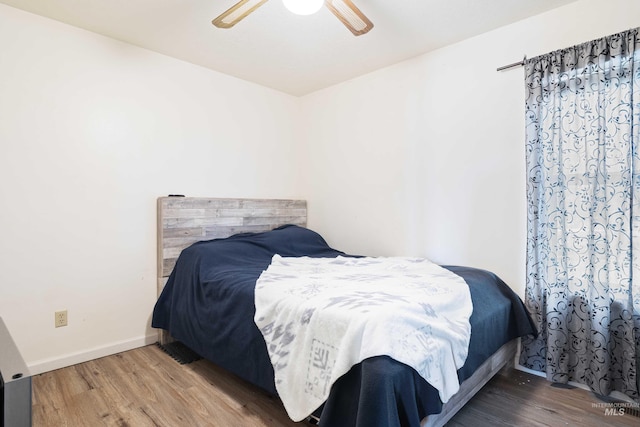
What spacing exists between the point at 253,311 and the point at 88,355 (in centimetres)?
151

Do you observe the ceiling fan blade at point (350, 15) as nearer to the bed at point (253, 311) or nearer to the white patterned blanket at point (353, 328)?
the white patterned blanket at point (353, 328)

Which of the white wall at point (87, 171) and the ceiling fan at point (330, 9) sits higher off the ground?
the ceiling fan at point (330, 9)

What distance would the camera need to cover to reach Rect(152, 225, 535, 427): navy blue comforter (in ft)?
3.95

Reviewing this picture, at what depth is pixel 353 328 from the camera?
4.40 ft

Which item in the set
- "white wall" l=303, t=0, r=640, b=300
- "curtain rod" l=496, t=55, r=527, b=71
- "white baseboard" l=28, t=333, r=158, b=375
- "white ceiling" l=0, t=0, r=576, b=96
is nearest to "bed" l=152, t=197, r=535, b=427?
"white baseboard" l=28, t=333, r=158, b=375

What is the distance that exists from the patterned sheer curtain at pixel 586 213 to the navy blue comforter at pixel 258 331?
0.22 m

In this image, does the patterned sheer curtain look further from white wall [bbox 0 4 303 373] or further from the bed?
white wall [bbox 0 4 303 373]

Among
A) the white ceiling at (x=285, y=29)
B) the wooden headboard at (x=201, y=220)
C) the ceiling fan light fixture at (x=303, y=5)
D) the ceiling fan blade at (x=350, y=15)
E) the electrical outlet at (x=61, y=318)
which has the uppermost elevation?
the white ceiling at (x=285, y=29)

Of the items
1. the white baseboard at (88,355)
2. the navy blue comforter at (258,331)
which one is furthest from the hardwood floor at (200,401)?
the navy blue comforter at (258,331)

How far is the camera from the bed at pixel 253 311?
1.22 m

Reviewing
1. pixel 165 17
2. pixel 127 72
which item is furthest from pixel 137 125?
pixel 165 17

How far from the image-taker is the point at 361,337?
4.29 feet

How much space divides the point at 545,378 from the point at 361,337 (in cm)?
161

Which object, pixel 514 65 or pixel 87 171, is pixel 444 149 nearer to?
pixel 514 65
